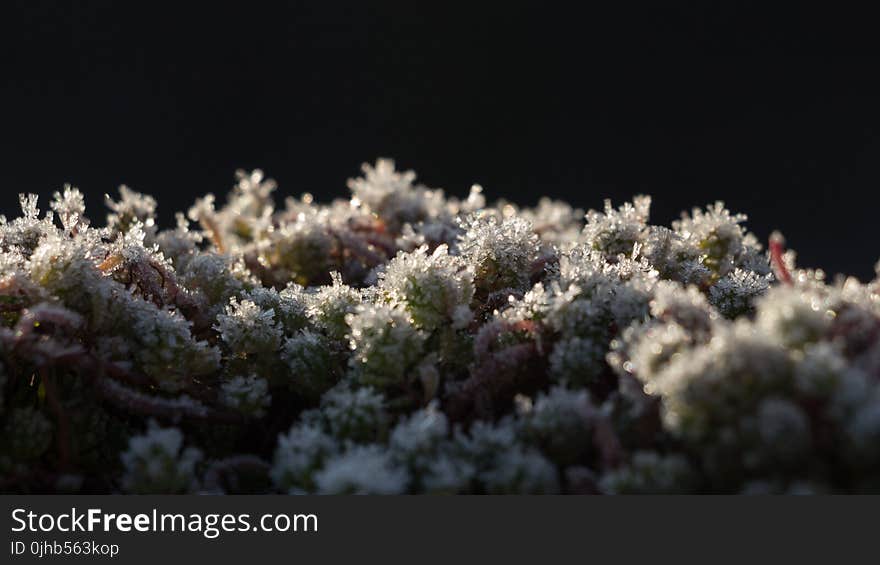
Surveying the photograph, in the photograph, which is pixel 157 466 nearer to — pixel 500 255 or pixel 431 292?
pixel 431 292

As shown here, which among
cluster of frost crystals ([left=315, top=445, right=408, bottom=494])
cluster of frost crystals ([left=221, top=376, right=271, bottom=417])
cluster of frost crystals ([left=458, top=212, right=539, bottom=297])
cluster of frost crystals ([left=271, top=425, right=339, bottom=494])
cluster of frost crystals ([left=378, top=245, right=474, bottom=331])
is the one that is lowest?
cluster of frost crystals ([left=315, top=445, right=408, bottom=494])

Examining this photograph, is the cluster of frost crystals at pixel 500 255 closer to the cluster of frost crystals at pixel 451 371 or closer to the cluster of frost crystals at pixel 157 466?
the cluster of frost crystals at pixel 451 371

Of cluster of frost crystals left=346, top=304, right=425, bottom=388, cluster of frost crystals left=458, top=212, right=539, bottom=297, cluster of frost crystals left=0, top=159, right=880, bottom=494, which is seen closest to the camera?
cluster of frost crystals left=0, top=159, right=880, bottom=494

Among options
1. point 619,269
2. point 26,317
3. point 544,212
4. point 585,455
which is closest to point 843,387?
point 585,455

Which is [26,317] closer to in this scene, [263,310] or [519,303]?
[263,310]

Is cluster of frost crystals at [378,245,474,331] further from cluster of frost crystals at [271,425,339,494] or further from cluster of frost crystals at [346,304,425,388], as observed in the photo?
cluster of frost crystals at [271,425,339,494]

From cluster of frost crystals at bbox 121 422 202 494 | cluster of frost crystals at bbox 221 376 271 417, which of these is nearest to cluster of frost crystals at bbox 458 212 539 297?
cluster of frost crystals at bbox 221 376 271 417

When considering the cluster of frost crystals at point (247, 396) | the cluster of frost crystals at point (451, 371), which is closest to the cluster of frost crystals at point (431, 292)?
the cluster of frost crystals at point (451, 371)

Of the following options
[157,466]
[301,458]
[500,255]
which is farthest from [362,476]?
[500,255]
